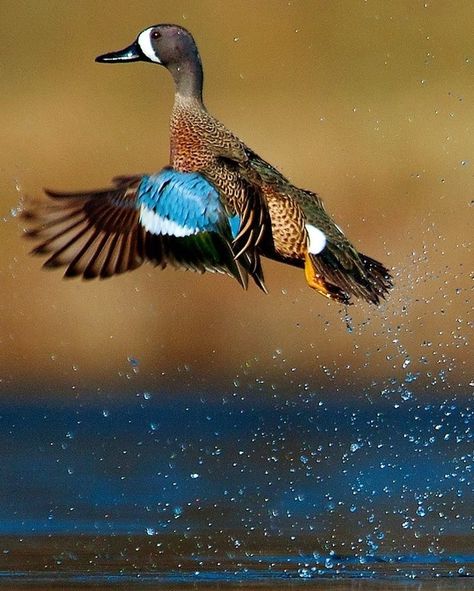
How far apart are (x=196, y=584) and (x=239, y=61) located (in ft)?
25.6

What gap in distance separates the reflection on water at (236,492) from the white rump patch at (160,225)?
1.11 meters

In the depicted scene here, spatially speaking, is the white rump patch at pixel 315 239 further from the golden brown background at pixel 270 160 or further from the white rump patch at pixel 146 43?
the golden brown background at pixel 270 160

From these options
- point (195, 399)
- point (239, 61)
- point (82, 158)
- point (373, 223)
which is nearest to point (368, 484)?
point (195, 399)

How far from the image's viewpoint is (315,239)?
7410 mm

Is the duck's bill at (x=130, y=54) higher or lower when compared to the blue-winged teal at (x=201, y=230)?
higher

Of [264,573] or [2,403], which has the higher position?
[2,403]

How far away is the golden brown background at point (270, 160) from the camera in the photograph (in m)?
11.4

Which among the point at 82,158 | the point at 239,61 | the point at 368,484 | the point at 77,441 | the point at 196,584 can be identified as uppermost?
the point at 239,61

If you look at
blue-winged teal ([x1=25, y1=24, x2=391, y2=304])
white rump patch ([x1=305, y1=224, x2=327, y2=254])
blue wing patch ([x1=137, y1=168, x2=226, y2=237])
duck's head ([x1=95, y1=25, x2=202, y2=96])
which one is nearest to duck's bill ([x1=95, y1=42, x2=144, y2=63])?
duck's head ([x1=95, y1=25, x2=202, y2=96])

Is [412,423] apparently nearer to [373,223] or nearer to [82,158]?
[373,223]

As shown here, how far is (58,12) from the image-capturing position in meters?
14.4


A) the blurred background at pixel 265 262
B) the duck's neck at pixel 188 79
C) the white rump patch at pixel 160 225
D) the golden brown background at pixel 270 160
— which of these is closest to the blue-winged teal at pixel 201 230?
the white rump patch at pixel 160 225

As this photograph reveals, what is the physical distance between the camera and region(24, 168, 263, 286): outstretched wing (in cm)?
730

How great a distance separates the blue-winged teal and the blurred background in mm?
1263
